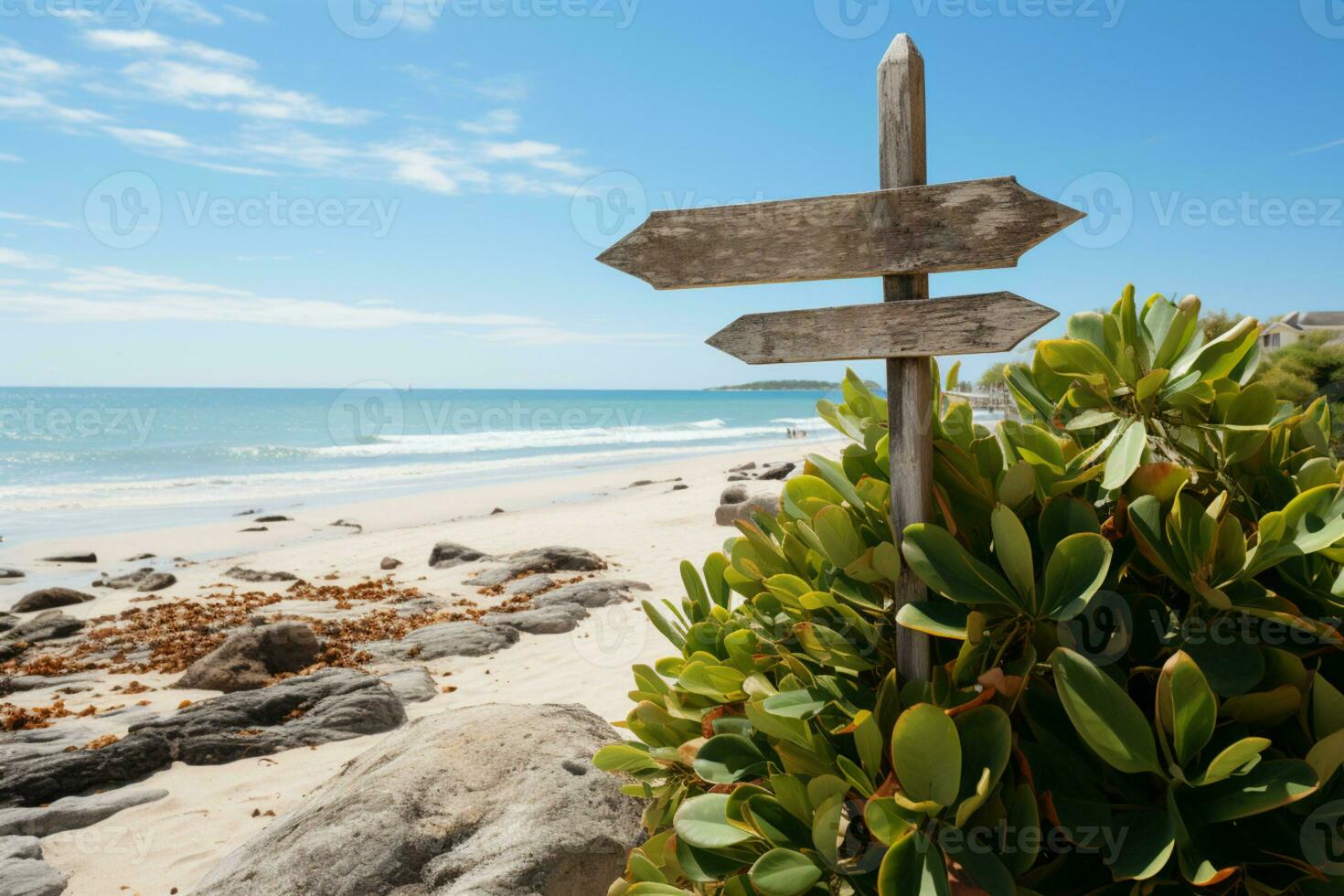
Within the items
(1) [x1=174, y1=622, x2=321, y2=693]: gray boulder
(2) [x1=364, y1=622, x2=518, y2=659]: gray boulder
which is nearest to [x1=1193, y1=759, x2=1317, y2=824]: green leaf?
(2) [x1=364, y1=622, x2=518, y2=659]: gray boulder

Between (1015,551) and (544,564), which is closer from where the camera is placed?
(1015,551)

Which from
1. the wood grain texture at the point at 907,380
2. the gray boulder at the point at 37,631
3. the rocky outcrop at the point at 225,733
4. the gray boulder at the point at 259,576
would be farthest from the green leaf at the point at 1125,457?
the gray boulder at the point at 259,576

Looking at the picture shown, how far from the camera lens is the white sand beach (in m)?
3.69

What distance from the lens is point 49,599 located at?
30.6 feet

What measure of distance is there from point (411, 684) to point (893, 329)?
5.03m

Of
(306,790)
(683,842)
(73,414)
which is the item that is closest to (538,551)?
(306,790)

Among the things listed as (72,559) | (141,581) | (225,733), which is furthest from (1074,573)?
(72,559)

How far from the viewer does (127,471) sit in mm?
24734

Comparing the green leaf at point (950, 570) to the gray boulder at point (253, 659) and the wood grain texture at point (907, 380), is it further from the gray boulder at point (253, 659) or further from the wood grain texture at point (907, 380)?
the gray boulder at point (253, 659)

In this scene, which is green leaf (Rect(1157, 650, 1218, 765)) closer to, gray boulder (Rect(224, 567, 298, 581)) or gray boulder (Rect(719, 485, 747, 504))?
gray boulder (Rect(224, 567, 298, 581))

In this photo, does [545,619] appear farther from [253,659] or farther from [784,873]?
[784,873]

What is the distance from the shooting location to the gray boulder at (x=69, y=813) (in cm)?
378

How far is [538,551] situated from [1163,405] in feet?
29.2

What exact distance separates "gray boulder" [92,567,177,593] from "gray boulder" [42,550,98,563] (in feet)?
6.33
